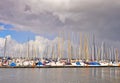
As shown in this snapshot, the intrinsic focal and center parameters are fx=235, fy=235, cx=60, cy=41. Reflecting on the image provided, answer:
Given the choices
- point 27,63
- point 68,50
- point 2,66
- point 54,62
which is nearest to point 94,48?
point 68,50

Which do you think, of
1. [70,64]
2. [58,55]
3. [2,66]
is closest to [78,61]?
[70,64]

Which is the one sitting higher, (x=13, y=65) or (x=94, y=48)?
(x=94, y=48)

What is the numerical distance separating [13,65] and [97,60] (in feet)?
229

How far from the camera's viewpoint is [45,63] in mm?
197750

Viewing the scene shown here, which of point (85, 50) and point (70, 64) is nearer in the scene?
point (85, 50)

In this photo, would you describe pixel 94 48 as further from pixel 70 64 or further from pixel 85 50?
pixel 70 64

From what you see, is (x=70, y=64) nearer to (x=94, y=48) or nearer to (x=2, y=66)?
(x=94, y=48)

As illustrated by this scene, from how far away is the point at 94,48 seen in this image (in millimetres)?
184625

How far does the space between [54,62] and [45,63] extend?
8.38m

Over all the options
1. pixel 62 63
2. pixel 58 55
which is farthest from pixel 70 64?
pixel 58 55

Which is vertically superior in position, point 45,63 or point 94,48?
point 94,48

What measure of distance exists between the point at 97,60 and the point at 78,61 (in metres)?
18.1

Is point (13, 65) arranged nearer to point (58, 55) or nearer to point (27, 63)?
point (27, 63)

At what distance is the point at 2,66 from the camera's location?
625 ft
